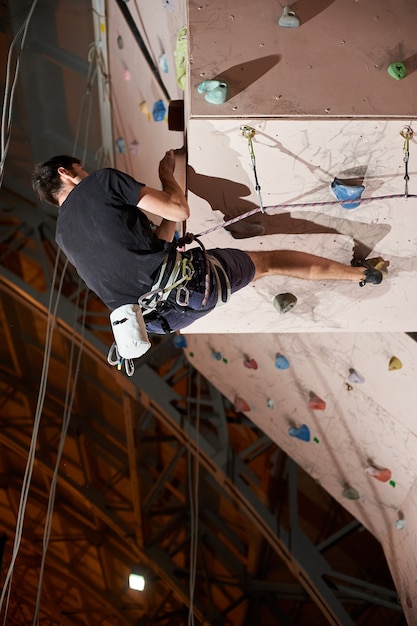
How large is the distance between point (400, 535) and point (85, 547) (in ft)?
19.8

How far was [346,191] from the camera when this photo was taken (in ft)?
8.87

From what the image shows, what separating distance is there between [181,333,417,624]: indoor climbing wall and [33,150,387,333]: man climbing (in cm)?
128

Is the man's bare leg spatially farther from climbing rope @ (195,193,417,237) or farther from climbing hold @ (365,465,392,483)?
climbing hold @ (365,465,392,483)

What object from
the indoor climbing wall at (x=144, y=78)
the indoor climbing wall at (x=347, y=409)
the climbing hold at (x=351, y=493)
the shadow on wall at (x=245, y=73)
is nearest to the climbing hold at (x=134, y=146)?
the indoor climbing wall at (x=144, y=78)

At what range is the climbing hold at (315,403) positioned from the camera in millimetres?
4398

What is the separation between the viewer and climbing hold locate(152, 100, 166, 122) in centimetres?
369

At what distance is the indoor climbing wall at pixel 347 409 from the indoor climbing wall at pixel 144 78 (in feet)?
4.34

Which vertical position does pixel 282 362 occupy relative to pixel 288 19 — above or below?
below

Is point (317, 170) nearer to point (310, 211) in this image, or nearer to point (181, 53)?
point (310, 211)

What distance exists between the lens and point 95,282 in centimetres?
265

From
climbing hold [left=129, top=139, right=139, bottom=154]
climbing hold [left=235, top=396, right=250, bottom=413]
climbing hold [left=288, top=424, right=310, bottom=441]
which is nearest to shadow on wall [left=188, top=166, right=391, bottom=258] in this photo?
climbing hold [left=129, top=139, right=139, bottom=154]

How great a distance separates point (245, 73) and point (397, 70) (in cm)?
54

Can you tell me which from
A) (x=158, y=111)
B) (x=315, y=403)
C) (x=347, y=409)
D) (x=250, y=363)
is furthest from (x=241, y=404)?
(x=158, y=111)

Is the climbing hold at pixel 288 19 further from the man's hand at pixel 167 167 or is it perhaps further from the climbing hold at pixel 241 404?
the climbing hold at pixel 241 404
